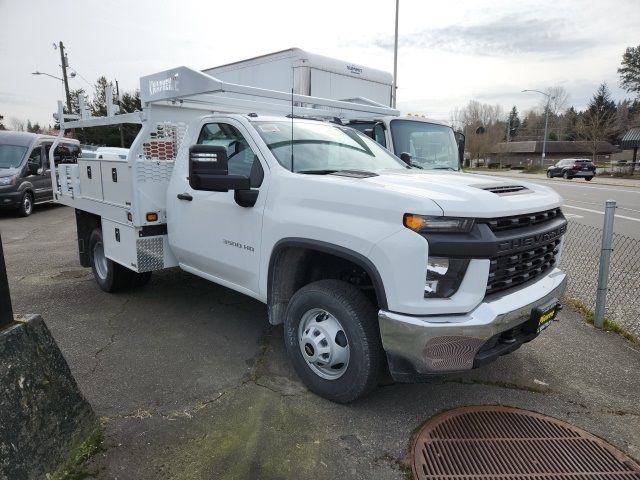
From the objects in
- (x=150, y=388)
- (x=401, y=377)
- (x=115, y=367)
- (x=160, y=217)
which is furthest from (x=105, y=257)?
(x=401, y=377)

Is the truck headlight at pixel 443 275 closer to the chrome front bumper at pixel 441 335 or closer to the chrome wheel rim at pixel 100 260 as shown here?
the chrome front bumper at pixel 441 335

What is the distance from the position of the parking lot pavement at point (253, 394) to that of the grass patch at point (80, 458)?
0.16 ft

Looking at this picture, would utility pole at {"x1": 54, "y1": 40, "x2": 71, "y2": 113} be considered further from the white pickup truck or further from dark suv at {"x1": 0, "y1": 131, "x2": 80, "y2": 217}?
the white pickup truck

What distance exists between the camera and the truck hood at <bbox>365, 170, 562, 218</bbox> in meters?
2.64

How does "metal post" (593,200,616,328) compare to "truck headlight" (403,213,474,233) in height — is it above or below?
below

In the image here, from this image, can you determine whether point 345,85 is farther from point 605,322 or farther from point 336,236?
point 336,236

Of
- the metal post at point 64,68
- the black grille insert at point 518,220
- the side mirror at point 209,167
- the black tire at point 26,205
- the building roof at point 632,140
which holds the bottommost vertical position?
the black tire at point 26,205

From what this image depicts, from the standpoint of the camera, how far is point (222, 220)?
394 cm

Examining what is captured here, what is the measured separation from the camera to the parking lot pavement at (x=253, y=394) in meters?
2.71

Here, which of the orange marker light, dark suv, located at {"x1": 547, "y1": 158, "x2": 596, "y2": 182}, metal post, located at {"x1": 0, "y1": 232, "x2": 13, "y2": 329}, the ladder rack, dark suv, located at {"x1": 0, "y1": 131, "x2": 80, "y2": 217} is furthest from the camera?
dark suv, located at {"x1": 547, "y1": 158, "x2": 596, "y2": 182}

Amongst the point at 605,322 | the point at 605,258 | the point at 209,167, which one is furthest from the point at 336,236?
the point at 605,322

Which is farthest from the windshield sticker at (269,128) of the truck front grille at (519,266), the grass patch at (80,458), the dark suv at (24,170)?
the dark suv at (24,170)

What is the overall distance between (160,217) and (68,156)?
1234 centimetres

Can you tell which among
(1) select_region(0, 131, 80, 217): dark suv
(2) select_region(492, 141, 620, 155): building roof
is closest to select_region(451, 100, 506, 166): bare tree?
(2) select_region(492, 141, 620, 155): building roof
